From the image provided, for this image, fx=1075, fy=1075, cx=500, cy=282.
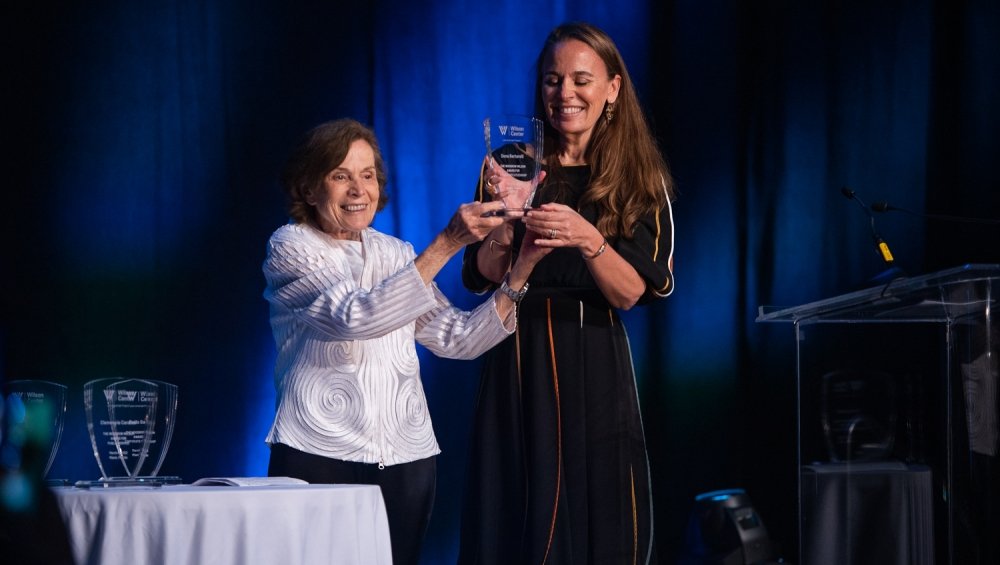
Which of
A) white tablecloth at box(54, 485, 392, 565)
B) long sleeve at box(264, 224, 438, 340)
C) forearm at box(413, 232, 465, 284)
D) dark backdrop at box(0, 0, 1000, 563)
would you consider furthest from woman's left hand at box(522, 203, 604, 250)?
dark backdrop at box(0, 0, 1000, 563)

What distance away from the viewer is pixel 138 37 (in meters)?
4.04

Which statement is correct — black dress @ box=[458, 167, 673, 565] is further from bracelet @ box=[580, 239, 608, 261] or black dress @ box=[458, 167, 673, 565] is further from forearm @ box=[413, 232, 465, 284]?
forearm @ box=[413, 232, 465, 284]

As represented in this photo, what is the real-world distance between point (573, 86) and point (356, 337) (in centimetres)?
74

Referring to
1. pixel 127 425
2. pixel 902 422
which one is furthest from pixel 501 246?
pixel 902 422

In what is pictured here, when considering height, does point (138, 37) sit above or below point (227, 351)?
above

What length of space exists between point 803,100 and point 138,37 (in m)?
2.62

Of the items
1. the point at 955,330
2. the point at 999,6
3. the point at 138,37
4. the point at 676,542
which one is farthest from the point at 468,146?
the point at 955,330

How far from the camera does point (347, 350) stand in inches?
95.4

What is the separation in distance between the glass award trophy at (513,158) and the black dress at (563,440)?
0.70 ft

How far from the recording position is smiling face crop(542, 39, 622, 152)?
2.40 metres

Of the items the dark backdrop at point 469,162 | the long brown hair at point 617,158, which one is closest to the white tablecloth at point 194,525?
the long brown hair at point 617,158

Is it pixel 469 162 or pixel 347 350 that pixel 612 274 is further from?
pixel 469 162

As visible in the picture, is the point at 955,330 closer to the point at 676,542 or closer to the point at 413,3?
the point at 676,542

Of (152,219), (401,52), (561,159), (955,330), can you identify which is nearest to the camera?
(955,330)
